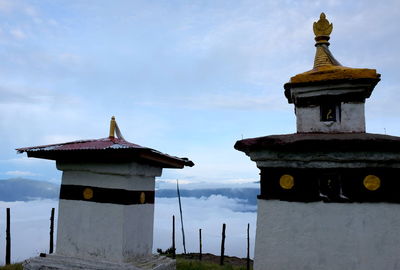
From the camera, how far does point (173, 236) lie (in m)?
24.5

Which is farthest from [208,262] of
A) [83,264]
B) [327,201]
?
[327,201]

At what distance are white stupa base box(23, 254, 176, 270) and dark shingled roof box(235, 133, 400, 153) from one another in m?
3.91

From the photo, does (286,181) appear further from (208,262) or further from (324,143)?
(208,262)

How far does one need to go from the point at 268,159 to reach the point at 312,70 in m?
2.67

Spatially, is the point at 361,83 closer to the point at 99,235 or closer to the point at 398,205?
the point at 398,205

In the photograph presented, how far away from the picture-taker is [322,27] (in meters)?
8.88

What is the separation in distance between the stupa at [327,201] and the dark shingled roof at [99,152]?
2.43 metres

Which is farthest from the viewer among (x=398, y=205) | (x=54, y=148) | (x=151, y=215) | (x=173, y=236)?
(x=173, y=236)

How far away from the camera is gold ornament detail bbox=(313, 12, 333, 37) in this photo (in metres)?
8.82

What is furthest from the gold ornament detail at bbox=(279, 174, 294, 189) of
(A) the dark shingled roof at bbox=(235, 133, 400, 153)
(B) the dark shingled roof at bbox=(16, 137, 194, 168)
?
(B) the dark shingled roof at bbox=(16, 137, 194, 168)

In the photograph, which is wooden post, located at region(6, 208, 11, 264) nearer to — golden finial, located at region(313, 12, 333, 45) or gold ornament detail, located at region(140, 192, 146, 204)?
gold ornament detail, located at region(140, 192, 146, 204)

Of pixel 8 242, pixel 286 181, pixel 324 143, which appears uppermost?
pixel 324 143

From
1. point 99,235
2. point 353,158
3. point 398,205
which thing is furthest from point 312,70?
point 99,235

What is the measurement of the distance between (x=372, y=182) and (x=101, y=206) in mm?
5963
